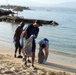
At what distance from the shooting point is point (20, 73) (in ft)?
25.9

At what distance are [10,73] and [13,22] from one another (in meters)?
35.9

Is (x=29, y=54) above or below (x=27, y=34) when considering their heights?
below

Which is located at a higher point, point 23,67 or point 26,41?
point 26,41

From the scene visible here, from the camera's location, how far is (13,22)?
43.4m

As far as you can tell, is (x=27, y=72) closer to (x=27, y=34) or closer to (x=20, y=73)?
(x=20, y=73)

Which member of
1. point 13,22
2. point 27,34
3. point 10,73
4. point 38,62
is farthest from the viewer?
point 13,22

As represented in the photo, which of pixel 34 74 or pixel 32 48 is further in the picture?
pixel 32 48

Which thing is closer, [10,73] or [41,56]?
[10,73]

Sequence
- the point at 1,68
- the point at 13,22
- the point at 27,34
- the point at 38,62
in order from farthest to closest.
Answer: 1. the point at 13,22
2. the point at 38,62
3. the point at 27,34
4. the point at 1,68

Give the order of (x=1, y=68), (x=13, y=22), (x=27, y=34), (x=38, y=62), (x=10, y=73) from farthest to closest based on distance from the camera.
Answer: (x=13, y=22)
(x=38, y=62)
(x=27, y=34)
(x=1, y=68)
(x=10, y=73)

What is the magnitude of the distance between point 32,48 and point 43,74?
106cm

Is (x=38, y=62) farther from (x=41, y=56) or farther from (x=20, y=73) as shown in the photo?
(x=20, y=73)

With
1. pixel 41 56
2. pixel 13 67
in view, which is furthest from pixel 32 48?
pixel 41 56

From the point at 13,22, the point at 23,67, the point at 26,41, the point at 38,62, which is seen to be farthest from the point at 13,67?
the point at 13,22
